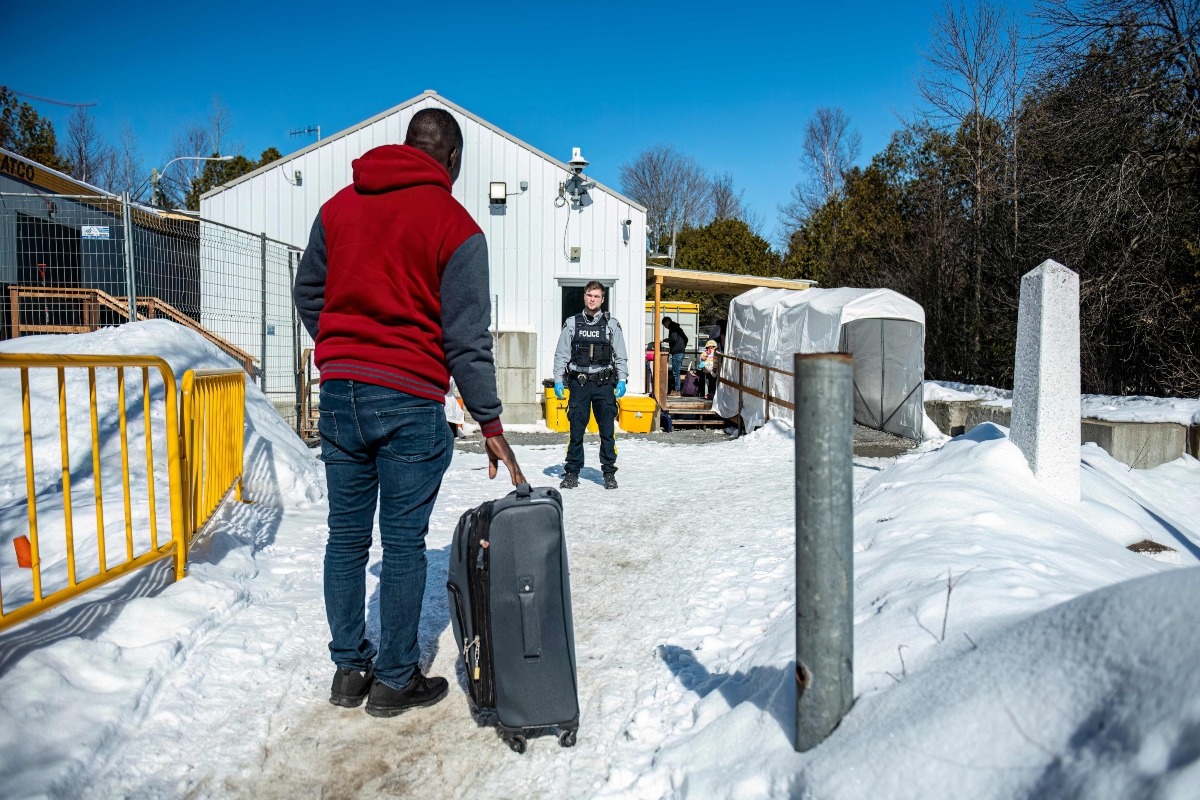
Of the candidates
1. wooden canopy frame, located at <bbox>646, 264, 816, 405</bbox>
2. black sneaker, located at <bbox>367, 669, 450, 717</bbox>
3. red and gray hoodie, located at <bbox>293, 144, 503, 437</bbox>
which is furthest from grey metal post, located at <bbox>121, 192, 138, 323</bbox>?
wooden canopy frame, located at <bbox>646, 264, 816, 405</bbox>

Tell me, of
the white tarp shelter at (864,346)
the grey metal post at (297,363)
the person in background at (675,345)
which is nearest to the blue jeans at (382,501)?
the grey metal post at (297,363)

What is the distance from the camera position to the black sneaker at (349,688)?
279 centimetres

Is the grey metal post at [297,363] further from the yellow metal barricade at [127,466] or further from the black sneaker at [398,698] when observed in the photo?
the black sneaker at [398,698]

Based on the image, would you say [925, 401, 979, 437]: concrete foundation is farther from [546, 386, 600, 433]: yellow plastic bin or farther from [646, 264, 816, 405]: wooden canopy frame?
[546, 386, 600, 433]: yellow plastic bin

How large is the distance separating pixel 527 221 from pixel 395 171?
42.8ft

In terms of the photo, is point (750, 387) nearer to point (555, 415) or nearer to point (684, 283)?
point (684, 283)

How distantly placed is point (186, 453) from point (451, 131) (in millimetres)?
2056

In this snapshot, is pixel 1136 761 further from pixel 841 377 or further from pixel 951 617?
pixel 951 617

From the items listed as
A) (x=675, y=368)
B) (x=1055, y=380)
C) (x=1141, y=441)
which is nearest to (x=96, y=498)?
(x=1055, y=380)

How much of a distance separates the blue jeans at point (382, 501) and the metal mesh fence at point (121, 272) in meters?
6.58

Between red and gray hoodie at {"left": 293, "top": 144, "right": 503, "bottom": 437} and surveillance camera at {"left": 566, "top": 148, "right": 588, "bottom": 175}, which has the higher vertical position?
surveillance camera at {"left": 566, "top": 148, "right": 588, "bottom": 175}

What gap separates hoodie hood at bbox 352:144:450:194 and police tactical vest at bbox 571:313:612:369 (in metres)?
4.59

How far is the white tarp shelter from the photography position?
43.1 feet

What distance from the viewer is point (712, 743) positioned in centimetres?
236
